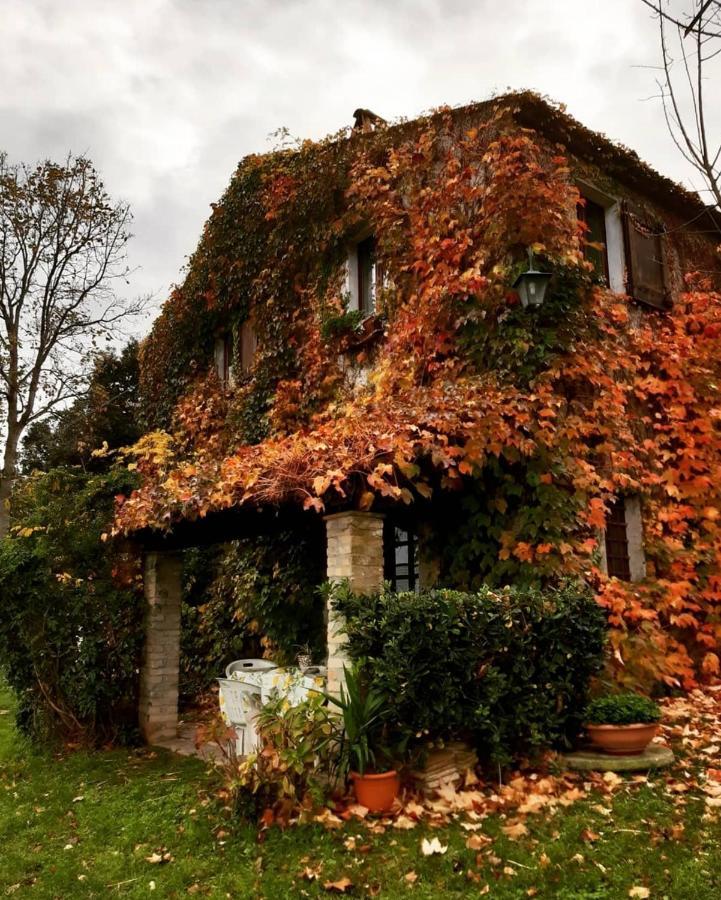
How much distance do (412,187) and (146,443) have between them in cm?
708

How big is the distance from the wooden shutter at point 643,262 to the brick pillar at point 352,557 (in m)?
5.10

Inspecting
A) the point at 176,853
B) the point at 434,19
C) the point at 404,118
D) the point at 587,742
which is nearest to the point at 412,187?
the point at 404,118

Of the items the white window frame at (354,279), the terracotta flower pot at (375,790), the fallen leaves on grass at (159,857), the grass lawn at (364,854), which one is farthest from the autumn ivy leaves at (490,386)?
the fallen leaves on grass at (159,857)

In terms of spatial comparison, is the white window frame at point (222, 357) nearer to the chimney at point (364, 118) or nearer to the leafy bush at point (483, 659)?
the chimney at point (364, 118)

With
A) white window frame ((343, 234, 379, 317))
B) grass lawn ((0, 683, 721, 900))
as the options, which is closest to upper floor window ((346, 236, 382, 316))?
white window frame ((343, 234, 379, 317))

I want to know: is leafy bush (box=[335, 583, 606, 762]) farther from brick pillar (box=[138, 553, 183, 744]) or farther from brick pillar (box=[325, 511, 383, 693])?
brick pillar (box=[138, 553, 183, 744])

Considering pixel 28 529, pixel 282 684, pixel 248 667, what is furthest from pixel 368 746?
pixel 28 529

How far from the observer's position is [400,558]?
8.73 metres

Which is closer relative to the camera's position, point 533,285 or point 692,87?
point 692,87

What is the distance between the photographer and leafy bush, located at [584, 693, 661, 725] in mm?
5379

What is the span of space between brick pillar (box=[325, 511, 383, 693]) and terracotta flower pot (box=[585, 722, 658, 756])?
6.67ft

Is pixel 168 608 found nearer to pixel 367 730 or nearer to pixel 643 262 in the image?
pixel 367 730

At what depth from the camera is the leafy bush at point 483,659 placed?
488 cm

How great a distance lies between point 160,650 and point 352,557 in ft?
11.2
